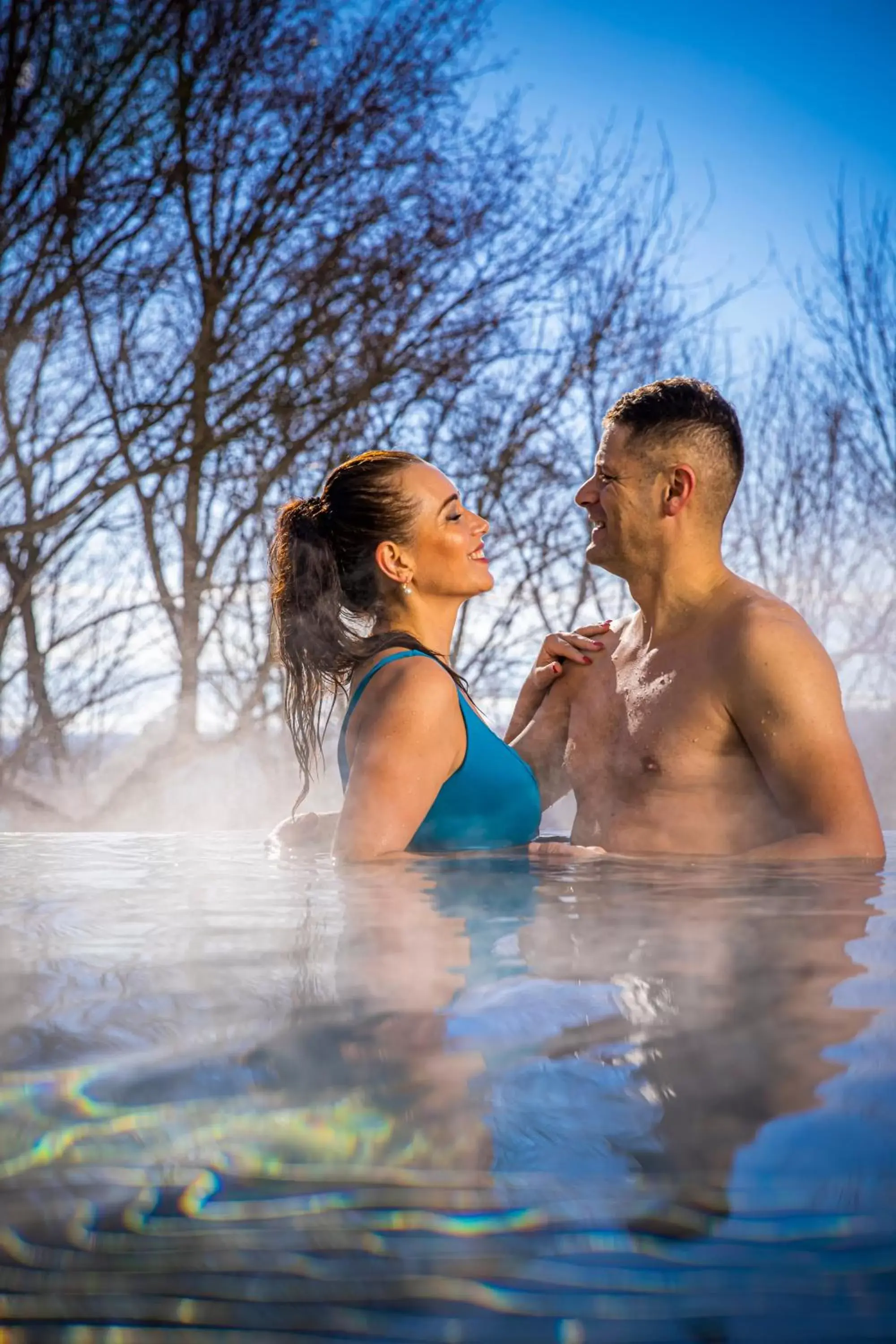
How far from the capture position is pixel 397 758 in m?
2.21

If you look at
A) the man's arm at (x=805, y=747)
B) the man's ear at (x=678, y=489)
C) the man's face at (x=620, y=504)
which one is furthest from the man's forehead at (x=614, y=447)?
the man's arm at (x=805, y=747)

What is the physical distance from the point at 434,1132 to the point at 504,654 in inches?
237

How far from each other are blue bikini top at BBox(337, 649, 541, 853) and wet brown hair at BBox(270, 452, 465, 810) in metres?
0.18

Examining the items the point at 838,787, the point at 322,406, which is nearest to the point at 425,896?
the point at 838,787

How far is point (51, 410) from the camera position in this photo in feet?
19.0

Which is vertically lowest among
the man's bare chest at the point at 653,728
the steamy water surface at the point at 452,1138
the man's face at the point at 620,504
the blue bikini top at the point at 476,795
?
the steamy water surface at the point at 452,1138

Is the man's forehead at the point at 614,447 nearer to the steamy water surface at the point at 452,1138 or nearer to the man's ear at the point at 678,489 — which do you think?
the man's ear at the point at 678,489

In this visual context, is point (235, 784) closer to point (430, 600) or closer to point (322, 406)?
point (322, 406)

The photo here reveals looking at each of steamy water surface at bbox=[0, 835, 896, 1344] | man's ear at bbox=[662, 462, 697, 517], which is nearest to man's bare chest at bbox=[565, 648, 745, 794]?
man's ear at bbox=[662, 462, 697, 517]

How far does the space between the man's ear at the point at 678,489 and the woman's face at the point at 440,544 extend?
0.43 m

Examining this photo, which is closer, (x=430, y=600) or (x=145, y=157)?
(x=430, y=600)

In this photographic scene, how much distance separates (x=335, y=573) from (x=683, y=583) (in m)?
0.83

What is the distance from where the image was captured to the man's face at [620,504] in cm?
268

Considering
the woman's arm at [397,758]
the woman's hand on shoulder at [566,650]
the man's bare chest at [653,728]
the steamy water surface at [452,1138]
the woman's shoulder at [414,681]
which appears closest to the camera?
the steamy water surface at [452,1138]
